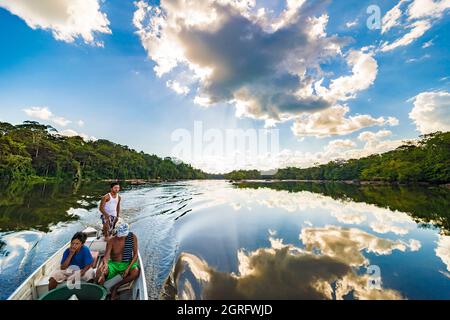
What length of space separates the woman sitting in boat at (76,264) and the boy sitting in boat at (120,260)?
0.93 ft

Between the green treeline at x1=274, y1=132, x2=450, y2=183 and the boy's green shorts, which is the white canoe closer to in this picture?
the boy's green shorts

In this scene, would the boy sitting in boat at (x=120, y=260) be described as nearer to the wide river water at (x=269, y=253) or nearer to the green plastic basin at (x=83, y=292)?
the green plastic basin at (x=83, y=292)

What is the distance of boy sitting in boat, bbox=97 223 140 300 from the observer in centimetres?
479

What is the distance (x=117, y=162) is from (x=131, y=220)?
271ft

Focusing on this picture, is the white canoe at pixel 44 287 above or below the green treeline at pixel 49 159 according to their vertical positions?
below

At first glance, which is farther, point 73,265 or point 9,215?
point 9,215

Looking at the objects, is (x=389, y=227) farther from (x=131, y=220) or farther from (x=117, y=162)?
(x=117, y=162)

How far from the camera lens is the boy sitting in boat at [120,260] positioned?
4785 mm

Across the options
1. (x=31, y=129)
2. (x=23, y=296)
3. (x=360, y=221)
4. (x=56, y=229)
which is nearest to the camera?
(x=23, y=296)

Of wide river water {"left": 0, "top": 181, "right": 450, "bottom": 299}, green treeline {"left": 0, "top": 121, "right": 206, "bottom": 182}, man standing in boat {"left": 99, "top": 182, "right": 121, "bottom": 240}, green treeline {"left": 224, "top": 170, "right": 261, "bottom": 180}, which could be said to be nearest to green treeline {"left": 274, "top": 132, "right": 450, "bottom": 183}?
wide river water {"left": 0, "top": 181, "right": 450, "bottom": 299}

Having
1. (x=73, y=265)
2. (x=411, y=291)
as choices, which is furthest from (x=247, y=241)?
(x=73, y=265)

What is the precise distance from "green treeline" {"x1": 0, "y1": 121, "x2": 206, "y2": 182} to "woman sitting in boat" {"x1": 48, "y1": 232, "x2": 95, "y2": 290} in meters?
59.6

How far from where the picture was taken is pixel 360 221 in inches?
597

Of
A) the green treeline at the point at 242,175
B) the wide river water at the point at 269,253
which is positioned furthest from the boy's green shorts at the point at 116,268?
the green treeline at the point at 242,175
